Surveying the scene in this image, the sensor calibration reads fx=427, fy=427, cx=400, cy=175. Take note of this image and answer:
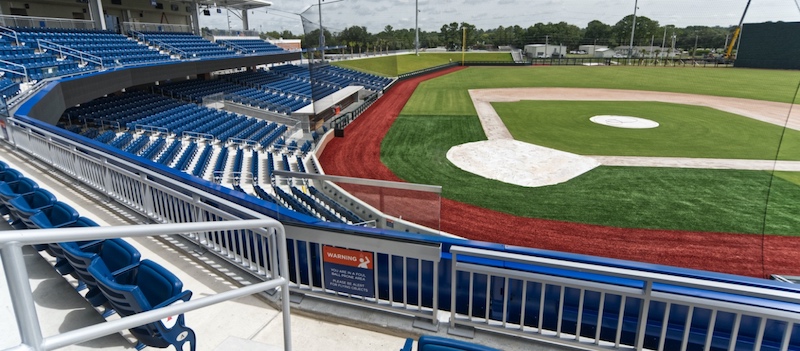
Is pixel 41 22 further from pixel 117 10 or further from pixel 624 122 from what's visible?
pixel 624 122

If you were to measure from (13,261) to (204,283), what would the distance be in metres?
3.47

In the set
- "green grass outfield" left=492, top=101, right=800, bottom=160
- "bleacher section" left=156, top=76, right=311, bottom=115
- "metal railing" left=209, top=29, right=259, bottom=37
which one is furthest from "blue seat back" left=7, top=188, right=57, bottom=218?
"metal railing" left=209, top=29, right=259, bottom=37

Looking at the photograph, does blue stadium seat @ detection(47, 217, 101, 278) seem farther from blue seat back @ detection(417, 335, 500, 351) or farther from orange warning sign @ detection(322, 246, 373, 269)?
blue seat back @ detection(417, 335, 500, 351)

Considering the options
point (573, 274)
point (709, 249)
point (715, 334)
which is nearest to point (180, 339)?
point (573, 274)

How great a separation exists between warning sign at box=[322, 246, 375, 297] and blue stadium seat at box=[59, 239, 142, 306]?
1736 mm

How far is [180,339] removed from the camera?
11.0 feet

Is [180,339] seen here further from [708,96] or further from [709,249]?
[708,96]

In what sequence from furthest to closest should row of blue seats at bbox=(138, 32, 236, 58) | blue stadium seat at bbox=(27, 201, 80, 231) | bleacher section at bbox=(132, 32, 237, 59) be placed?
row of blue seats at bbox=(138, 32, 236, 58) < bleacher section at bbox=(132, 32, 237, 59) < blue stadium seat at bbox=(27, 201, 80, 231)

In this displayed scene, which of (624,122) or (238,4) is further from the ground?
(238,4)

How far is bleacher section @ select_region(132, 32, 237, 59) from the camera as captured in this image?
29.7 metres

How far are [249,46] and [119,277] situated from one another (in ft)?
138

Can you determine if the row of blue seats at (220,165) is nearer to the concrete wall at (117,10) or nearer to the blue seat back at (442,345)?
the blue seat back at (442,345)

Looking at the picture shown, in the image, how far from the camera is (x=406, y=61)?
5738 cm

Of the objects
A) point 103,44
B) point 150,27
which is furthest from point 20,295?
point 150,27
